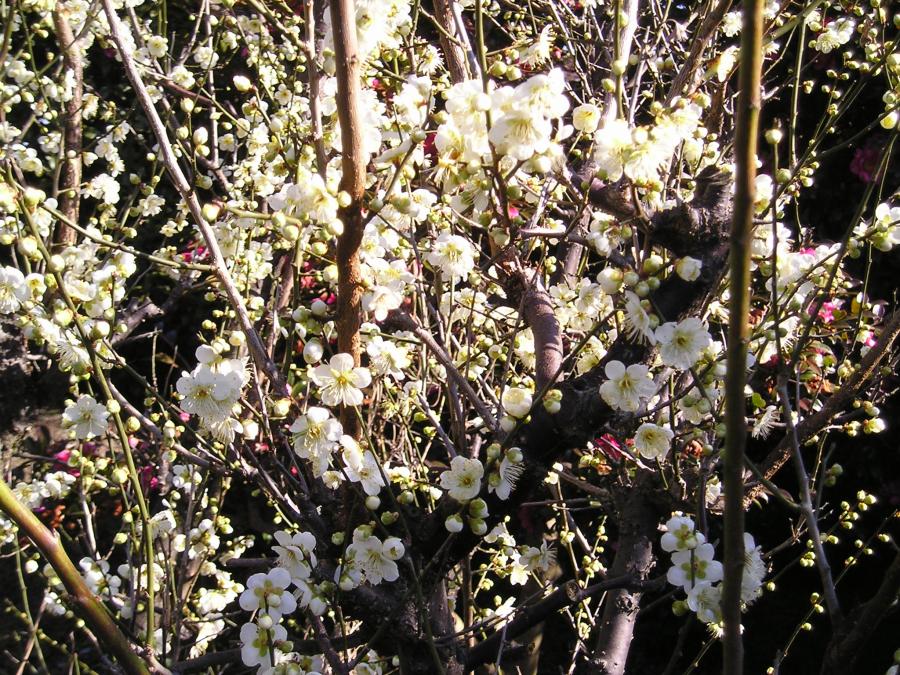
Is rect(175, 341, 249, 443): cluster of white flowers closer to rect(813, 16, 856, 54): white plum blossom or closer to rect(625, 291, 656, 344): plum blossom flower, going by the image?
rect(625, 291, 656, 344): plum blossom flower

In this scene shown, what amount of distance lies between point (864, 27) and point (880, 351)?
1.36 metres

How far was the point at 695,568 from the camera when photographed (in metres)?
1.34

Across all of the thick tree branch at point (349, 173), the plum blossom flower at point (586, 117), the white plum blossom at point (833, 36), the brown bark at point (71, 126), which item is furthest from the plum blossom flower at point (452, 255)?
the brown bark at point (71, 126)

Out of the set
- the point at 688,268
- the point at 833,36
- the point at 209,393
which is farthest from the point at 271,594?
the point at 833,36

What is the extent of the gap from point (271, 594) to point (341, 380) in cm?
37

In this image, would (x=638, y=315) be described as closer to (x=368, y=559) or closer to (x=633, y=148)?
(x=633, y=148)

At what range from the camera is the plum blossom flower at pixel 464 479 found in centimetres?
137

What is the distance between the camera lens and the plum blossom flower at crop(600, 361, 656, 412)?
4.31 ft

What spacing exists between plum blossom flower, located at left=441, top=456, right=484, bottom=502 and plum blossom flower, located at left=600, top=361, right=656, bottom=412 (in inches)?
9.9

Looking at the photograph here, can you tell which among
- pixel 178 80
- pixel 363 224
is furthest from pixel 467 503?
pixel 178 80

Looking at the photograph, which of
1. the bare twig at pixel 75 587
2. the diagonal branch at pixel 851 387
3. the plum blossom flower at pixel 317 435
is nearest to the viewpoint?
the bare twig at pixel 75 587

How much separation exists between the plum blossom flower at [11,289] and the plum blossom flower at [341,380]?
2.12 feet

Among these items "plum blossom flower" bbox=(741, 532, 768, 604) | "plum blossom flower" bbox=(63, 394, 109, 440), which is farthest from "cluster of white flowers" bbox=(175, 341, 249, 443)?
"plum blossom flower" bbox=(741, 532, 768, 604)

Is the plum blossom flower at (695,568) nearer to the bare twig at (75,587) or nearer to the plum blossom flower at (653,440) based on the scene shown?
the plum blossom flower at (653,440)
